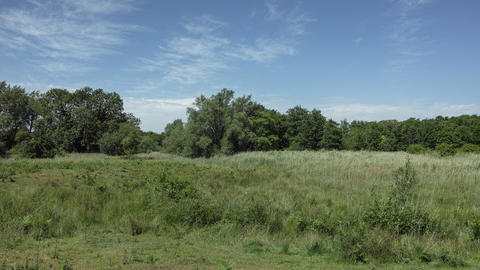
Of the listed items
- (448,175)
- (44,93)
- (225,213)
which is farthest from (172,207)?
(44,93)

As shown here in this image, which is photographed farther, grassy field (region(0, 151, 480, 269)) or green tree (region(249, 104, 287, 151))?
green tree (region(249, 104, 287, 151))

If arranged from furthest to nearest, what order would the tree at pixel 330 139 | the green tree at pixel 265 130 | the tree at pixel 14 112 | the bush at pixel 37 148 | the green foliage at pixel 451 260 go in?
1. the tree at pixel 330 139
2. the green tree at pixel 265 130
3. the tree at pixel 14 112
4. the bush at pixel 37 148
5. the green foliage at pixel 451 260

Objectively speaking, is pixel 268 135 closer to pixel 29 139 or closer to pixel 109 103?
pixel 109 103

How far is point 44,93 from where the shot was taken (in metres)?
53.9

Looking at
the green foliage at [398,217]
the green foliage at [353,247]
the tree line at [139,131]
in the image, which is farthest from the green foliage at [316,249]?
the tree line at [139,131]

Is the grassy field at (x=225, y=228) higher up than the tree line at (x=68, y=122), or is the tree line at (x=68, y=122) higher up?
the tree line at (x=68, y=122)

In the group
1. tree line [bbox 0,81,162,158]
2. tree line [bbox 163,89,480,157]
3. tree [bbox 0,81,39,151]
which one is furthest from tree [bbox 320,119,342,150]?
tree [bbox 0,81,39,151]

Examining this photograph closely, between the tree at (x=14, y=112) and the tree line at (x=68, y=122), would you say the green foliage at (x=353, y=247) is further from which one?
the tree at (x=14, y=112)

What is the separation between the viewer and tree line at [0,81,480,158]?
43469mm

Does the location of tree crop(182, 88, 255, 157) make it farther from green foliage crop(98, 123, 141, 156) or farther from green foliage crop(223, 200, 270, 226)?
green foliage crop(223, 200, 270, 226)

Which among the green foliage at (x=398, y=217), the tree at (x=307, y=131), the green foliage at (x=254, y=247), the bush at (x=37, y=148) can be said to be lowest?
the green foliage at (x=254, y=247)

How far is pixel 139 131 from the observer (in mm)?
57125

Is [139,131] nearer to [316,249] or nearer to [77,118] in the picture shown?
[77,118]

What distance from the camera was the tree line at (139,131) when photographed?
143 ft
